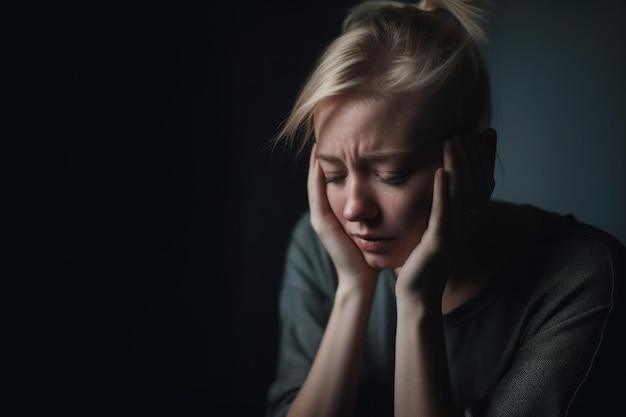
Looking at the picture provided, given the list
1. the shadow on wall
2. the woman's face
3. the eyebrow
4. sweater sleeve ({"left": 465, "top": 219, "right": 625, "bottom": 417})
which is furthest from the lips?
the shadow on wall

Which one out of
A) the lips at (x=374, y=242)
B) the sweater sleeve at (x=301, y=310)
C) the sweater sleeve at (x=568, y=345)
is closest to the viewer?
the sweater sleeve at (x=568, y=345)

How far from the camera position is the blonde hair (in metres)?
0.87

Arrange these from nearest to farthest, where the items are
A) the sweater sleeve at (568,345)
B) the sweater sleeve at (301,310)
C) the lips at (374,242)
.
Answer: the sweater sleeve at (568,345), the lips at (374,242), the sweater sleeve at (301,310)

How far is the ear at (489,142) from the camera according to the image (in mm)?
930

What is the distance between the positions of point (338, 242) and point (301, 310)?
20cm

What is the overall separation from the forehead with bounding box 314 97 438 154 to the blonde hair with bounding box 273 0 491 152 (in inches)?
0.6

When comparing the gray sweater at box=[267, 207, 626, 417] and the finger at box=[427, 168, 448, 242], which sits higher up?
the finger at box=[427, 168, 448, 242]

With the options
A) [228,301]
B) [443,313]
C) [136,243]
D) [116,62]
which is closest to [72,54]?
[116,62]

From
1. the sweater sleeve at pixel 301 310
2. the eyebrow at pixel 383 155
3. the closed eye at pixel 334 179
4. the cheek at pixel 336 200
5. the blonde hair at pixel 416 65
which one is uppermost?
the blonde hair at pixel 416 65

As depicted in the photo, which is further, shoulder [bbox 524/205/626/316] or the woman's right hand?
the woman's right hand

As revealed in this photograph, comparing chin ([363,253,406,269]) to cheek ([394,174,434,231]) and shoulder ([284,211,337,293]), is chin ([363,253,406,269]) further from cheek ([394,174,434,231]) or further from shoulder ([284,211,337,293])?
shoulder ([284,211,337,293])

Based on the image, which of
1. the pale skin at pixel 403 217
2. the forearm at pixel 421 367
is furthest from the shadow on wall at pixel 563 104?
the forearm at pixel 421 367

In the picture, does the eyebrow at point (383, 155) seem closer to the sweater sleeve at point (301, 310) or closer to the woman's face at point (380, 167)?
the woman's face at point (380, 167)

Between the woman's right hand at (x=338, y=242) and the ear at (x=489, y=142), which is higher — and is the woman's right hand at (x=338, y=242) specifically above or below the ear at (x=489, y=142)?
below
